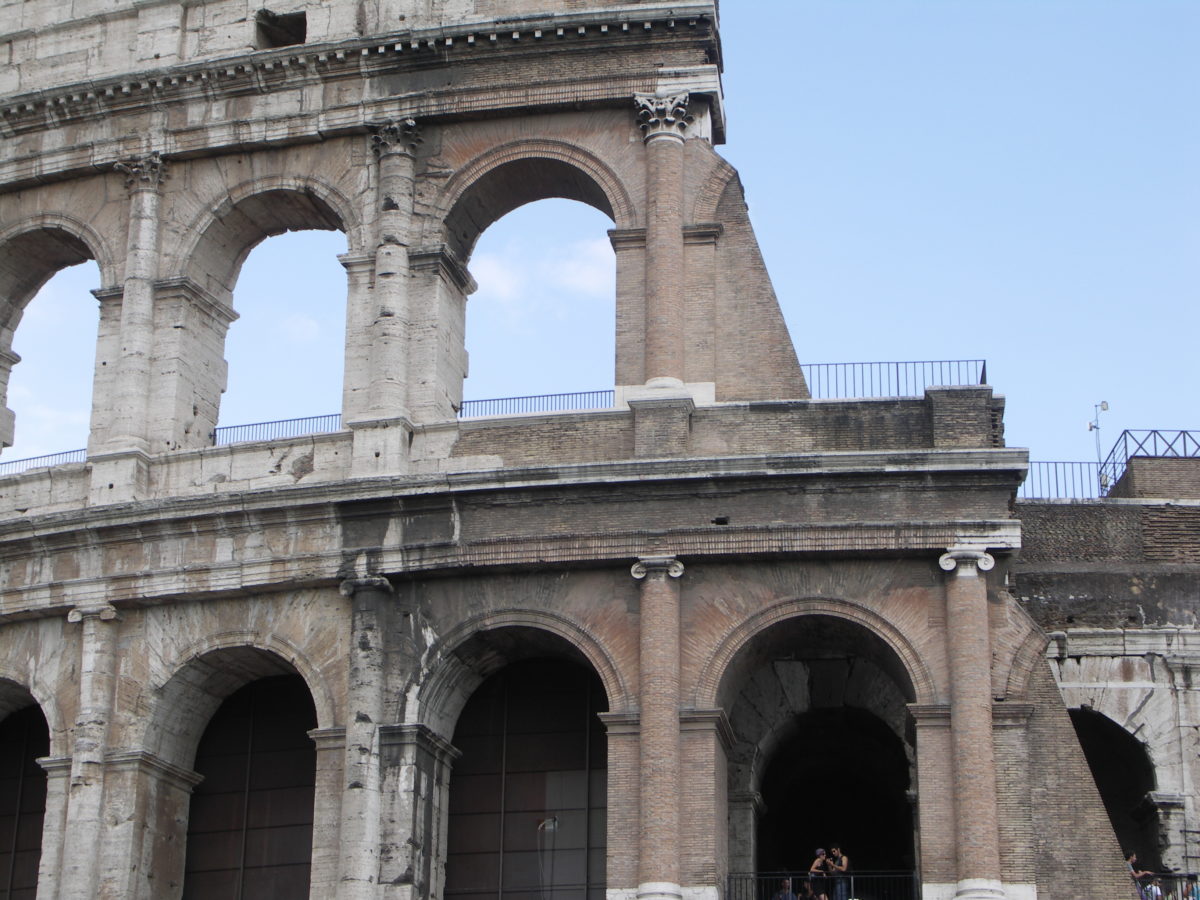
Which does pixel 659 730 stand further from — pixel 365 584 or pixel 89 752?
pixel 89 752

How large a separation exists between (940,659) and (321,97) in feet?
33.5

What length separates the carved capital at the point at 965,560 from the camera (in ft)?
69.5

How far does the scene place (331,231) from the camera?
2556 centimetres

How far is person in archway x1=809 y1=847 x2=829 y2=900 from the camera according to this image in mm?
21344

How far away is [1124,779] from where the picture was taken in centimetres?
2597

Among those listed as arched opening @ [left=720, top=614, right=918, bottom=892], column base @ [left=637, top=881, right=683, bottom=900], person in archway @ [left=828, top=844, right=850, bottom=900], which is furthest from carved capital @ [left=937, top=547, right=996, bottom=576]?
column base @ [left=637, top=881, right=683, bottom=900]

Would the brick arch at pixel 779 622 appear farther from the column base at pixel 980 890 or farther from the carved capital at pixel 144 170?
the carved capital at pixel 144 170

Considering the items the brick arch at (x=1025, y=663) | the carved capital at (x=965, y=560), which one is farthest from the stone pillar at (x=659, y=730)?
the brick arch at (x=1025, y=663)

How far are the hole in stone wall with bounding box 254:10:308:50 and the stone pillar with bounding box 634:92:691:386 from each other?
4.98 meters

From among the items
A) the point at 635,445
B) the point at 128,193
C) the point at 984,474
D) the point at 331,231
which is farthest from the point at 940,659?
the point at 128,193

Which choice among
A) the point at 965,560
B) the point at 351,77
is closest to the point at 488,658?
the point at 965,560

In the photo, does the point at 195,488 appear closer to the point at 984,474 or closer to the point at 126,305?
the point at 126,305

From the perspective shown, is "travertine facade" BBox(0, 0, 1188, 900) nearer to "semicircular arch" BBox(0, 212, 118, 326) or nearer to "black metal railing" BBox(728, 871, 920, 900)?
"semicircular arch" BBox(0, 212, 118, 326)

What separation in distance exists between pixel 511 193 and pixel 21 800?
9.42 metres
